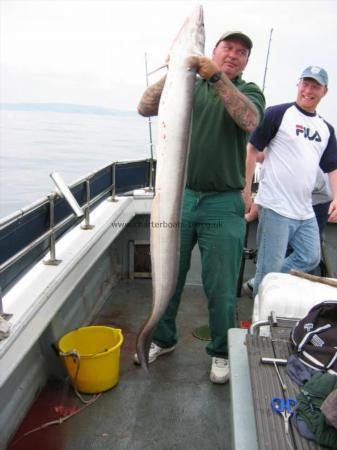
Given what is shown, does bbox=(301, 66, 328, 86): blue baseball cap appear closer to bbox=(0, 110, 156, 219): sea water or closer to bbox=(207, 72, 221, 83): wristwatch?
bbox=(0, 110, 156, 219): sea water

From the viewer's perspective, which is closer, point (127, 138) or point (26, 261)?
point (26, 261)

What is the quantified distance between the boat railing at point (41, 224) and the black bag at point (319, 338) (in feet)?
5.16

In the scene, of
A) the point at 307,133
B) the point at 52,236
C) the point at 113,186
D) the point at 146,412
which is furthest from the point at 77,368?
the point at 307,133

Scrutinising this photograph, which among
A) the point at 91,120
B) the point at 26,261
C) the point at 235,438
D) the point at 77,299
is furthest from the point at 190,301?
the point at 91,120

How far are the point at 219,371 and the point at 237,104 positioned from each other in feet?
6.21

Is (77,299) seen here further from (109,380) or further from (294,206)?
(294,206)

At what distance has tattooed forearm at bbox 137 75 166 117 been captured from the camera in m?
2.36

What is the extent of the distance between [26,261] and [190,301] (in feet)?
6.97

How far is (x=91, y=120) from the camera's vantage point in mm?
18484

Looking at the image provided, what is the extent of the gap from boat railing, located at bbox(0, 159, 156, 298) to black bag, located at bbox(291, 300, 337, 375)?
5.16 feet

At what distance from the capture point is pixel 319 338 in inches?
71.5

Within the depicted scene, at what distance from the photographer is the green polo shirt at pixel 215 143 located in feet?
8.76

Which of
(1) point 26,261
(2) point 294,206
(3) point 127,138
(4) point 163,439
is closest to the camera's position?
(4) point 163,439

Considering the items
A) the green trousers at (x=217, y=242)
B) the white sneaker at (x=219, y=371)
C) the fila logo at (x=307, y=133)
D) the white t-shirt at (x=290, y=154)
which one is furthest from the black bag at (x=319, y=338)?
the fila logo at (x=307, y=133)
